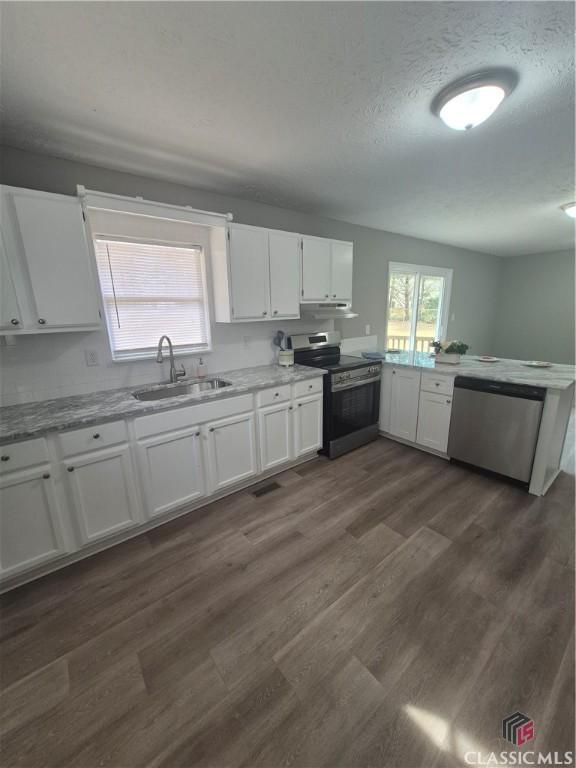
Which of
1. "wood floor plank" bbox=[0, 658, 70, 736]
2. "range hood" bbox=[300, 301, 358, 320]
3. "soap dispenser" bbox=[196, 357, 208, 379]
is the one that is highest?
"range hood" bbox=[300, 301, 358, 320]

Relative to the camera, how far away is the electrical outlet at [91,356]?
2.21 meters

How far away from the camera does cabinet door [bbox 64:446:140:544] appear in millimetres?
1804

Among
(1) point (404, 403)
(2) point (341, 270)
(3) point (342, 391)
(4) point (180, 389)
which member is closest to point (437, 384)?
(1) point (404, 403)

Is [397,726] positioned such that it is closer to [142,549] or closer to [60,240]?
[142,549]

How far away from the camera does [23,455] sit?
5.26ft

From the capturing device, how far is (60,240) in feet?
5.96

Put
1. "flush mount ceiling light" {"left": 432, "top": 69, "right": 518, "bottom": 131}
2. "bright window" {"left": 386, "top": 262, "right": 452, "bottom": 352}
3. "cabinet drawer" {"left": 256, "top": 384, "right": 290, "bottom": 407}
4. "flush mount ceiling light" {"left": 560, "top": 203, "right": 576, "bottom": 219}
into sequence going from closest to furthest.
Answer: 1. "flush mount ceiling light" {"left": 432, "top": 69, "right": 518, "bottom": 131}
2. "cabinet drawer" {"left": 256, "top": 384, "right": 290, "bottom": 407}
3. "flush mount ceiling light" {"left": 560, "top": 203, "right": 576, "bottom": 219}
4. "bright window" {"left": 386, "top": 262, "right": 452, "bottom": 352}

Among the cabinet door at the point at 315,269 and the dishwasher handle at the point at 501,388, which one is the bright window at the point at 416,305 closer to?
the cabinet door at the point at 315,269

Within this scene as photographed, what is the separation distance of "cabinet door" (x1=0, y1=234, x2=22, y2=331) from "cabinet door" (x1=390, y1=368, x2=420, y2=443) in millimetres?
3293

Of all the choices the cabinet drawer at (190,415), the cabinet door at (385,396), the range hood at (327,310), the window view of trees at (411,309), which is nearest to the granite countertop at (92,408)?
the cabinet drawer at (190,415)

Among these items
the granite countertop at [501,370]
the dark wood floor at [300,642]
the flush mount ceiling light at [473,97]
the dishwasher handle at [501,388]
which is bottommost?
the dark wood floor at [300,642]

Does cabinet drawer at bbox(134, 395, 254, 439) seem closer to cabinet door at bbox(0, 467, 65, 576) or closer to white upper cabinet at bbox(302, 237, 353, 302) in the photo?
cabinet door at bbox(0, 467, 65, 576)

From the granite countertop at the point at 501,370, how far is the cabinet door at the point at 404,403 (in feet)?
0.47

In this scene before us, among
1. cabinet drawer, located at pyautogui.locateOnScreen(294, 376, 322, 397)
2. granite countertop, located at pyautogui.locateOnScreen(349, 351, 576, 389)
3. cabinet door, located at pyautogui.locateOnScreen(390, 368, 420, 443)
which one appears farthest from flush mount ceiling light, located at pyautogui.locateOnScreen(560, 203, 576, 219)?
cabinet drawer, located at pyautogui.locateOnScreen(294, 376, 322, 397)
